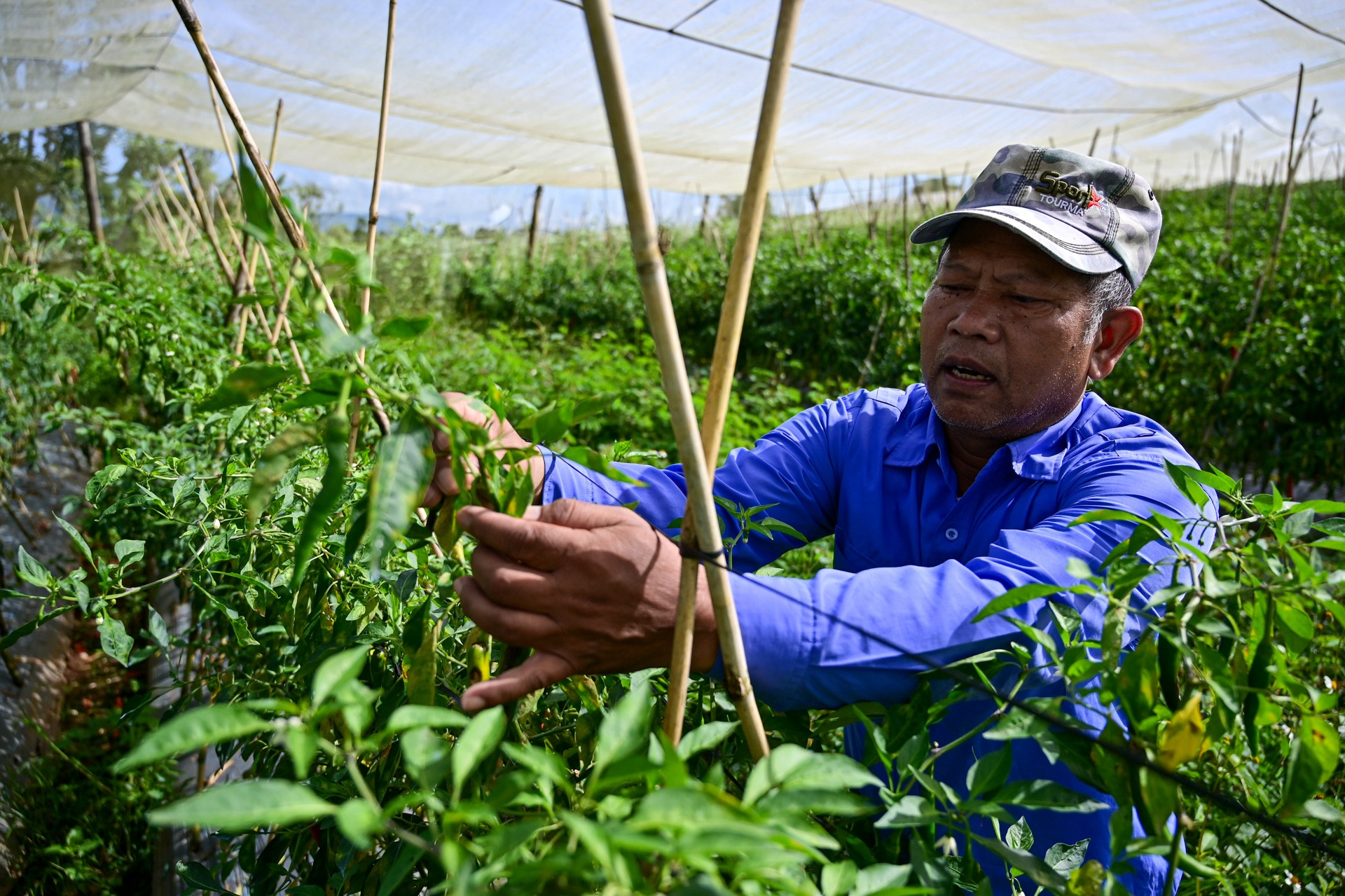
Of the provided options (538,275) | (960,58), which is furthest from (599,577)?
(538,275)

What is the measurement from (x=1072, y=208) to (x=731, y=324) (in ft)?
2.68

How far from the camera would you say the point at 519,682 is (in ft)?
2.28

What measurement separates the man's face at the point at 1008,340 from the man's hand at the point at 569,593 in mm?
689

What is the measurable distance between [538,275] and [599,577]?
926cm

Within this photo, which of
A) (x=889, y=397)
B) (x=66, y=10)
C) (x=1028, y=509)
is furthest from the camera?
(x=66, y=10)

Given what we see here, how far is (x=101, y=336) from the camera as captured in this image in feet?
8.25

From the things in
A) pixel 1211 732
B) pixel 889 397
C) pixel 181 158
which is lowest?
pixel 1211 732

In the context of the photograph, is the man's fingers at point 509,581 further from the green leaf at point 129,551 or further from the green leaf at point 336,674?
the green leaf at point 129,551

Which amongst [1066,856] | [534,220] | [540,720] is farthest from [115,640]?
[534,220]

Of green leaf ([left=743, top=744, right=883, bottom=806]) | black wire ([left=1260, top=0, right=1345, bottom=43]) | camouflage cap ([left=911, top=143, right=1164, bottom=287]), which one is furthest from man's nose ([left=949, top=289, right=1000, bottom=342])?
black wire ([left=1260, top=0, right=1345, bottom=43])

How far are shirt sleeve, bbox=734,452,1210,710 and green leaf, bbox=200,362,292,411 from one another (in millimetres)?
412

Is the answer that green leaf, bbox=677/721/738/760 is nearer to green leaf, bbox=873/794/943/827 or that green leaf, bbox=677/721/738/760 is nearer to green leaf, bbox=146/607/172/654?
green leaf, bbox=873/794/943/827

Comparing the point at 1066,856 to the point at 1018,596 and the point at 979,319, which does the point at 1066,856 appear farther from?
the point at 979,319

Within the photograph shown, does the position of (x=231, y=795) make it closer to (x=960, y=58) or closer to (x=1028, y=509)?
(x=1028, y=509)
